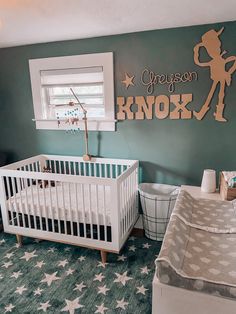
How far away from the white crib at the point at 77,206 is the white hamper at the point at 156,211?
0.15m

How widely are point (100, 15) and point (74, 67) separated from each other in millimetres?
888

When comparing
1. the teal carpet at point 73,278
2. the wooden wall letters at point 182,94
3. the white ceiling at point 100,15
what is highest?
the white ceiling at point 100,15

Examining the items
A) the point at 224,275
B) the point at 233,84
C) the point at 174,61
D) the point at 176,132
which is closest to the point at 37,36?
the point at 174,61

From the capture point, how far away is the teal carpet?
1.72m

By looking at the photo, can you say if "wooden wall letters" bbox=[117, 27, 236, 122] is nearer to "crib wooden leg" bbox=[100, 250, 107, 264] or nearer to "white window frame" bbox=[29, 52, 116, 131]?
"white window frame" bbox=[29, 52, 116, 131]

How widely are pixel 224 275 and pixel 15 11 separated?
2.24 m

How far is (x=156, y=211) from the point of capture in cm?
241

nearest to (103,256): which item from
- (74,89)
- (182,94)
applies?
(182,94)

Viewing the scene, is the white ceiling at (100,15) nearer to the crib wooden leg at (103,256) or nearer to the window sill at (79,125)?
the window sill at (79,125)

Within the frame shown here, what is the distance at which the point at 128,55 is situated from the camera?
257cm

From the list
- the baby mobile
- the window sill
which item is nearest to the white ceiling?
the baby mobile

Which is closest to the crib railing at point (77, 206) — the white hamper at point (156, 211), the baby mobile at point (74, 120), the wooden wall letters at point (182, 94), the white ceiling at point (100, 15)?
the white hamper at point (156, 211)

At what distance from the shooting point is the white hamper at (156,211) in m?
2.38

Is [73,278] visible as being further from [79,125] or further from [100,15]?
[100,15]
